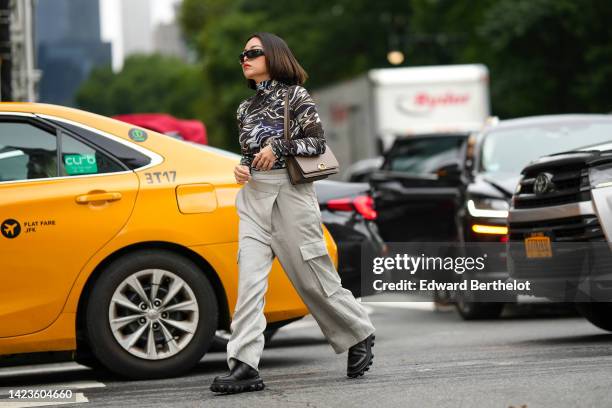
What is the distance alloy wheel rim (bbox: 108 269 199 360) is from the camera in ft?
25.0

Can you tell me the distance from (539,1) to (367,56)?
18.2 meters

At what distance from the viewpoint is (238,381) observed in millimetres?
6824

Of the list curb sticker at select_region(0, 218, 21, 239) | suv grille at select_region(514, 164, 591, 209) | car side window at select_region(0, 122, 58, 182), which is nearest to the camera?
curb sticker at select_region(0, 218, 21, 239)

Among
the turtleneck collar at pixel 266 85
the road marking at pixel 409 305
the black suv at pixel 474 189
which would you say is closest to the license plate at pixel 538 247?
the black suv at pixel 474 189

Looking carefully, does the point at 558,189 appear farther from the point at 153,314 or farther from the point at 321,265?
the point at 153,314

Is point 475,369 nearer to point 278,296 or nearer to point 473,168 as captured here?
point 278,296

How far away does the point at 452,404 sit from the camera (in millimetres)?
6102

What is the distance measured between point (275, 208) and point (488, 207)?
4.77 m

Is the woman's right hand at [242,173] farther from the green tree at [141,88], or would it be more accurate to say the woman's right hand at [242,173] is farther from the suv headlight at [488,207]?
the green tree at [141,88]

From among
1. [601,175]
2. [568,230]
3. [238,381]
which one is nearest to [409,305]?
[568,230]

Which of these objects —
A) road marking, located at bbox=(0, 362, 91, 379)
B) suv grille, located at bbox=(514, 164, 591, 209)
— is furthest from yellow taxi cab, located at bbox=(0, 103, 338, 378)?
suv grille, located at bbox=(514, 164, 591, 209)

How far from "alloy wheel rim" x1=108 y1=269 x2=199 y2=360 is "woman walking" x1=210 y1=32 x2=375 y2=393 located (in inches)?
30.7

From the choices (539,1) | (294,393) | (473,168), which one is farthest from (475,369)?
(539,1)

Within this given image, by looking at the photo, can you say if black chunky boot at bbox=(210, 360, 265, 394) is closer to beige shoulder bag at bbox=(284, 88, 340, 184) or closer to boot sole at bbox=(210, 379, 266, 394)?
boot sole at bbox=(210, 379, 266, 394)
